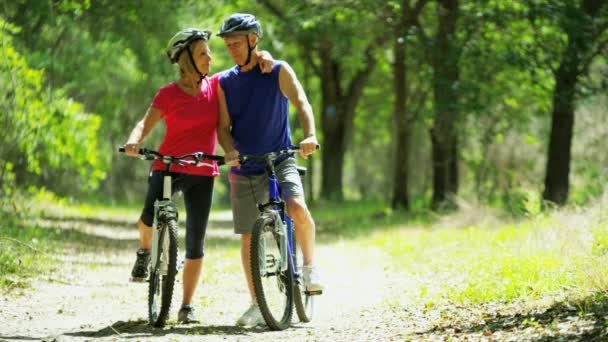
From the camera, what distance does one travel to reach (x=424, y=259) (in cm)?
1129

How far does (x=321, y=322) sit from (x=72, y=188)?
17229 mm

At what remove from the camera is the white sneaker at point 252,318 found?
7223 mm

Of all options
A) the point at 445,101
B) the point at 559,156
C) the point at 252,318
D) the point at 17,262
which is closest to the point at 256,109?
the point at 252,318

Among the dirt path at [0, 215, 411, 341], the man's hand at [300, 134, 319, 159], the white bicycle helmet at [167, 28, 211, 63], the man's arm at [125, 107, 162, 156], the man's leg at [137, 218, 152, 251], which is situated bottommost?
the dirt path at [0, 215, 411, 341]

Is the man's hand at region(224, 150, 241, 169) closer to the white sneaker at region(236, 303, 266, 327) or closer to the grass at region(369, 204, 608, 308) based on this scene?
the white sneaker at region(236, 303, 266, 327)

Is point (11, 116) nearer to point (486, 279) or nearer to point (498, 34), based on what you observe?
point (486, 279)

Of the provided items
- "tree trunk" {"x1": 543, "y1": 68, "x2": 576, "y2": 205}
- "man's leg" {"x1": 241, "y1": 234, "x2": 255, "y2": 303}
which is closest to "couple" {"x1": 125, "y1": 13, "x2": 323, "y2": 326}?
"man's leg" {"x1": 241, "y1": 234, "x2": 255, "y2": 303}

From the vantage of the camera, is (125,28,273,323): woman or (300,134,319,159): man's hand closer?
(300,134,319,159): man's hand

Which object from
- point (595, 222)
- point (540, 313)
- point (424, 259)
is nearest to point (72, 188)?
point (424, 259)

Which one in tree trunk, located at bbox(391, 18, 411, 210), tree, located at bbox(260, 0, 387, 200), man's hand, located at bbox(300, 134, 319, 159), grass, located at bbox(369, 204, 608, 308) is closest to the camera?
man's hand, located at bbox(300, 134, 319, 159)

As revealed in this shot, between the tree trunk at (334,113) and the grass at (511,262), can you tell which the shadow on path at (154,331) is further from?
the tree trunk at (334,113)

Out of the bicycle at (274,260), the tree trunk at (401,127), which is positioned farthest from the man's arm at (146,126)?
the tree trunk at (401,127)

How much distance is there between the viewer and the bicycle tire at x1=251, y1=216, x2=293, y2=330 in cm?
675

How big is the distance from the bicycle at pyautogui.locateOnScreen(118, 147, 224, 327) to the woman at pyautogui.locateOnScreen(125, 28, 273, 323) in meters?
0.13
